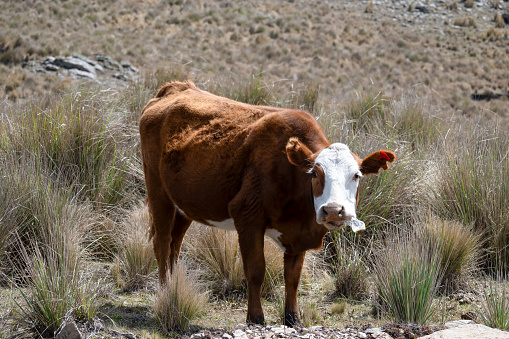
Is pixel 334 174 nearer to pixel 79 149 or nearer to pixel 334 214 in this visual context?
pixel 334 214

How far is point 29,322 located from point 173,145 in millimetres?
2043

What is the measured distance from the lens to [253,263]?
5.00m

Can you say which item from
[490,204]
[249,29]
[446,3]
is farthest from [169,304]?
[446,3]

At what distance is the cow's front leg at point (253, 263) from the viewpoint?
4957 mm

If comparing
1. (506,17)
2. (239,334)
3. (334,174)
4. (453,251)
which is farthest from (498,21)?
(239,334)

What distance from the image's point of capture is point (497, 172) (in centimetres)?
753

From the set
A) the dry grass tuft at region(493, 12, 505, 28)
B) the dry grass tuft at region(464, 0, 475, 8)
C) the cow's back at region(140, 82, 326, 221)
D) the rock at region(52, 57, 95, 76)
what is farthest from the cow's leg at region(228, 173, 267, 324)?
the dry grass tuft at region(464, 0, 475, 8)

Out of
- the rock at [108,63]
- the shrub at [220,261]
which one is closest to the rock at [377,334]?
the shrub at [220,261]

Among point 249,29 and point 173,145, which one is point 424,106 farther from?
point 249,29

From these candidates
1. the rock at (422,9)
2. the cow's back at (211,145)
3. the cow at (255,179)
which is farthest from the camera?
the rock at (422,9)

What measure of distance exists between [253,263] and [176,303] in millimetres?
948

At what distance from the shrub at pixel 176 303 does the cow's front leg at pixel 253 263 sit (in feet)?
2.22

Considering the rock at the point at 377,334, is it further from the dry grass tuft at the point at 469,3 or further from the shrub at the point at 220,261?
the dry grass tuft at the point at 469,3

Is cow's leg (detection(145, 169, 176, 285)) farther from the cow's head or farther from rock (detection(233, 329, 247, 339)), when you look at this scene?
the cow's head
